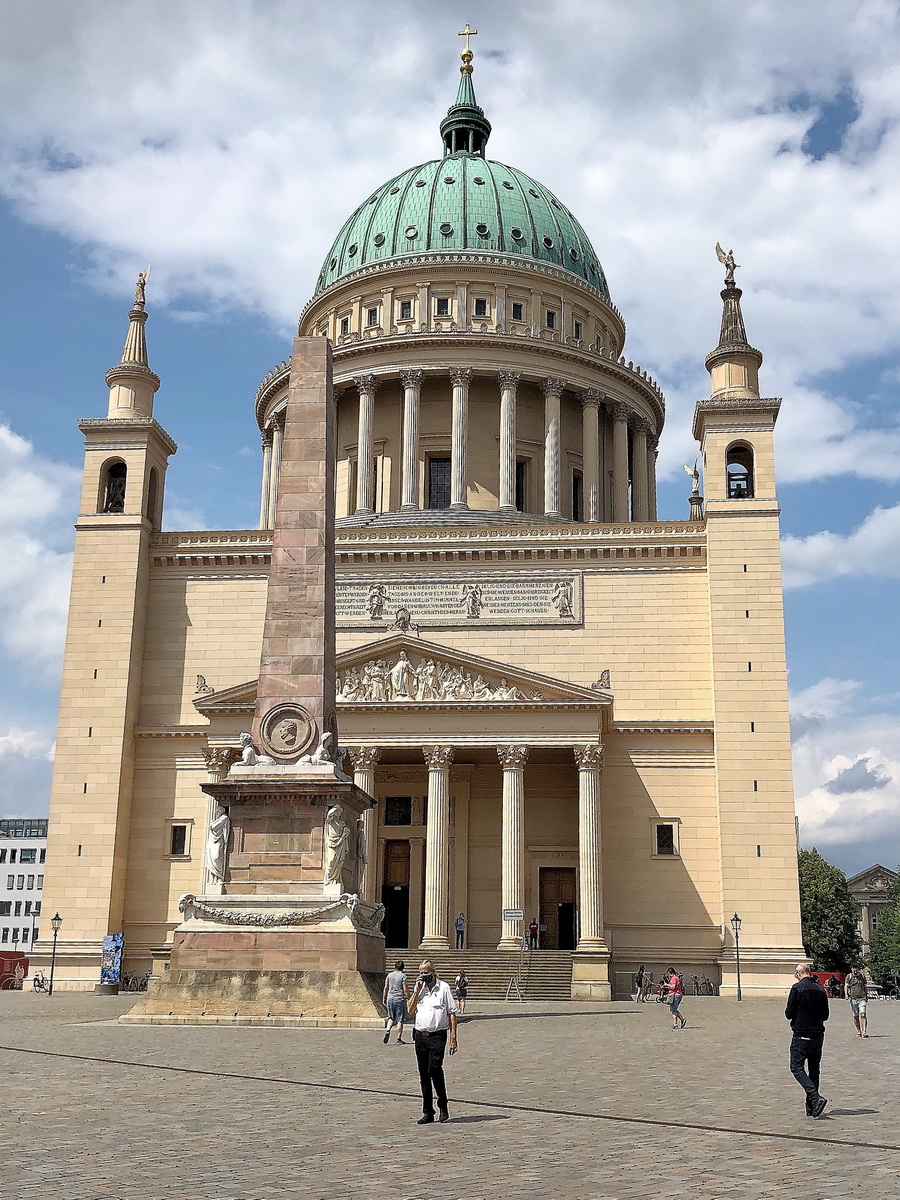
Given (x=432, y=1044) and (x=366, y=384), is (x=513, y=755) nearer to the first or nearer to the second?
(x=366, y=384)

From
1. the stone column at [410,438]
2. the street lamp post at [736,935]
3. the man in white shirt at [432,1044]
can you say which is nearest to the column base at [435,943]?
the street lamp post at [736,935]

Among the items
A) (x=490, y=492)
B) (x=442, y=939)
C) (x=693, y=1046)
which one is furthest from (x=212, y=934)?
(x=490, y=492)

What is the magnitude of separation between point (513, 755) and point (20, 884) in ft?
319

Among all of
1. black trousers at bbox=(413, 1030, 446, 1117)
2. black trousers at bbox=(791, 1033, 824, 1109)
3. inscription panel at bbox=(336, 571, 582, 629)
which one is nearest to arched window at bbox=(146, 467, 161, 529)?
inscription panel at bbox=(336, 571, 582, 629)

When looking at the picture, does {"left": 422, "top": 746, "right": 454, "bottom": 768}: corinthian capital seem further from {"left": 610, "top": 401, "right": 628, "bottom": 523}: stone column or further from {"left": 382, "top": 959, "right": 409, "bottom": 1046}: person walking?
{"left": 382, "top": 959, "right": 409, "bottom": 1046}: person walking

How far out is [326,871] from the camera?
75.1 feet

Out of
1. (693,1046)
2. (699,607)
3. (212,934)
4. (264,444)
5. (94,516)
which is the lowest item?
(693,1046)

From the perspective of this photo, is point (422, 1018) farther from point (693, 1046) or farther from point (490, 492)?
point (490, 492)

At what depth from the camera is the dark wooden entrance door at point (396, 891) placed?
171 ft

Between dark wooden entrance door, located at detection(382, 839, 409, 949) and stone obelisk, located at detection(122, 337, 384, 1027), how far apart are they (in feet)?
90.6

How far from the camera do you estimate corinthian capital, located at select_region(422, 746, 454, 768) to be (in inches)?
1916

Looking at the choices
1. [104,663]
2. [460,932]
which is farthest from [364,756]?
[104,663]

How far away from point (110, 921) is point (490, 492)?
28.5 metres

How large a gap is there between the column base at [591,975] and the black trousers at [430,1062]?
104ft
